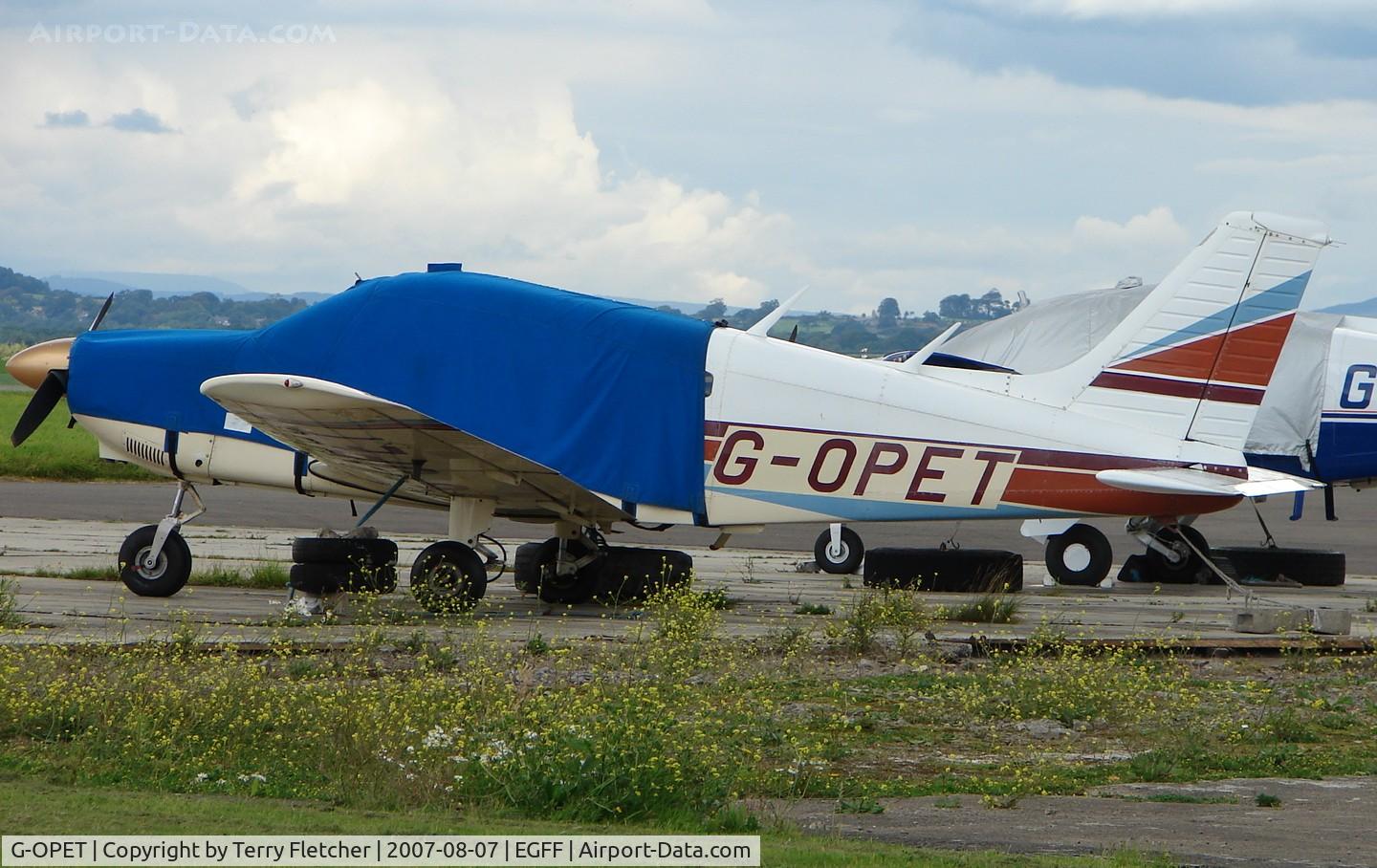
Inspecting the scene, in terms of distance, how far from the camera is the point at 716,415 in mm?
12812

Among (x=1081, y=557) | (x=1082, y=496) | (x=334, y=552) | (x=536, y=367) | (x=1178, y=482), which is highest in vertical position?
(x=536, y=367)

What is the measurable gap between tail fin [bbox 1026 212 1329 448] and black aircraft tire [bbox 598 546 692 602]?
443 cm

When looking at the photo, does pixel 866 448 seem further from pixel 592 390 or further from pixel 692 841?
pixel 692 841

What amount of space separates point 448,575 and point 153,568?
119 inches

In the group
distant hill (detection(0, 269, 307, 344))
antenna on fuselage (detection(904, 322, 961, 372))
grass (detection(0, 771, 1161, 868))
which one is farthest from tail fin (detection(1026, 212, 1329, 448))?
distant hill (detection(0, 269, 307, 344))

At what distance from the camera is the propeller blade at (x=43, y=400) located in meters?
14.5

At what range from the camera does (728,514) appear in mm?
12914

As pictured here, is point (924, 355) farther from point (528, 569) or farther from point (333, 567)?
point (333, 567)

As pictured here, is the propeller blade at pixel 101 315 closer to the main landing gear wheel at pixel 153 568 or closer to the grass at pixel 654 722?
the main landing gear wheel at pixel 153 568

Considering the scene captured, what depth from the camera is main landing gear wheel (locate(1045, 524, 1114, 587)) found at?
661 inches

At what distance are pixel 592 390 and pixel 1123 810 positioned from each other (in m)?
7.27

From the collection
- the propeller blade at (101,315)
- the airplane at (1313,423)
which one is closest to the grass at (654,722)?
the propeller blade at (101,315)

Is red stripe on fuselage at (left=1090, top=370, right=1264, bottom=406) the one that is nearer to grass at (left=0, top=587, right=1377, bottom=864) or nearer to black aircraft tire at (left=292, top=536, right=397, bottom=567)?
grass at (left=0, top=587, right=1377, bottom=864)

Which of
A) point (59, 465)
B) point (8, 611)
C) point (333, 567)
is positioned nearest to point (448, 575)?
point (333, 567)
